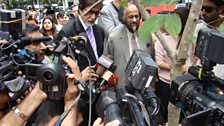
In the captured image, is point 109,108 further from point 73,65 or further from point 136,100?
point 73,65

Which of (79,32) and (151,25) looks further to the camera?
(79,32)

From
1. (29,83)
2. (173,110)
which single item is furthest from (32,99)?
(173,110)

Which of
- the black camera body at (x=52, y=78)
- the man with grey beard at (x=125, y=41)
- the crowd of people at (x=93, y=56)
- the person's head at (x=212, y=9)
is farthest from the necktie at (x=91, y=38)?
the black camera body at (x=52, y=78)

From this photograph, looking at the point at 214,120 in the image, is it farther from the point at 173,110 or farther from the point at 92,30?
Answer: the point at 92,30

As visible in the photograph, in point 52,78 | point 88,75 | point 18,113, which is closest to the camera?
point 52,78

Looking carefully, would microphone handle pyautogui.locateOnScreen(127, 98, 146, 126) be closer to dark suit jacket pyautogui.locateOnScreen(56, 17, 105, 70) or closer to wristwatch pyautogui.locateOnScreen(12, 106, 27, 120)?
wristwatch pyautogui.locateOnScreen(12, 106, 27, 120)

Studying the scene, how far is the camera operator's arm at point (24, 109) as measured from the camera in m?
1.91

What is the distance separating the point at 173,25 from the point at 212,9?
56.5 inches

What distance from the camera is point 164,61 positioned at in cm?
339

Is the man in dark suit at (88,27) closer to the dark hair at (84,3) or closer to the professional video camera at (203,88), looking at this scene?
the dark hair at (84,3)

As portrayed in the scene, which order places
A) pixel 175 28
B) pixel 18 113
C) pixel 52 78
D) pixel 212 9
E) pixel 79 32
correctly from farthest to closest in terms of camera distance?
pixel 79 32, pixel 212 9, pixel 18 113, pixel 52 78, pixel 175 28

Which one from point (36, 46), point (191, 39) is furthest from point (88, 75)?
point (36, 46)

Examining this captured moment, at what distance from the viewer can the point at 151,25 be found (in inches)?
59.6

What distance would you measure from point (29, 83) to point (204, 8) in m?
1.62
